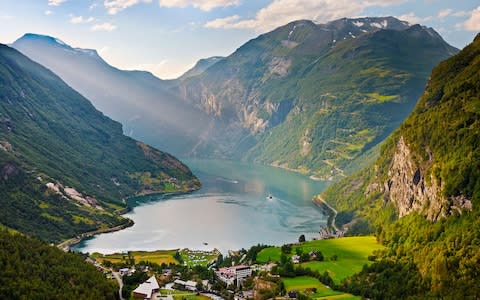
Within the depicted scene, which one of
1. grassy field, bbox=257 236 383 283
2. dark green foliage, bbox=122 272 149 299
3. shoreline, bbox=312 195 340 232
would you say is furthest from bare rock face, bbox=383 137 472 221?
dark green foliage, bbox=122 272 149 299

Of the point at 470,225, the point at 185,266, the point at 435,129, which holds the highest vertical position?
the point at 435,129

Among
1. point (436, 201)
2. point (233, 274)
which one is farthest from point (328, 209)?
point (233, 274)

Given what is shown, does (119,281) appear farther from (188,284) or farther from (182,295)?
(182,295)

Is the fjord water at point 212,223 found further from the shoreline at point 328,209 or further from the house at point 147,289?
the house at point 147,289

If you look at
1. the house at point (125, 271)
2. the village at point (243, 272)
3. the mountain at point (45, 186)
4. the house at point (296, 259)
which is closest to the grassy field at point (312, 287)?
the village at point (243, 272)

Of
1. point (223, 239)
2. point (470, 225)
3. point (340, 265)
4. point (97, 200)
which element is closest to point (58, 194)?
point (97, 200)

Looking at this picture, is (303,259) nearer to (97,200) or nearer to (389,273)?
(389,273)
